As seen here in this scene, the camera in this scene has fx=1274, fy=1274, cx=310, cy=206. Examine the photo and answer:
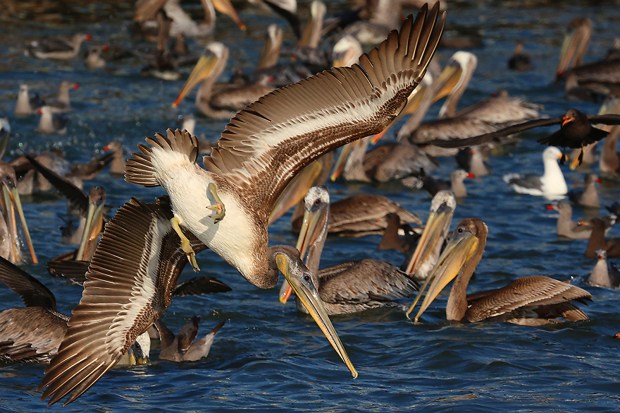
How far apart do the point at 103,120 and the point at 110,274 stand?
27.5 ft

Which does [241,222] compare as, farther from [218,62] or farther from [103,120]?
[218,62]

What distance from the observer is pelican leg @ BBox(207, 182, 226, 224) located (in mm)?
5882

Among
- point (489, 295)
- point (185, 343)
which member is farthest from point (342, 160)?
point (185, 343)

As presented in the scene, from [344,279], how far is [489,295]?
1026 mm

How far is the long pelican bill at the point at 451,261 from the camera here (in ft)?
28.3

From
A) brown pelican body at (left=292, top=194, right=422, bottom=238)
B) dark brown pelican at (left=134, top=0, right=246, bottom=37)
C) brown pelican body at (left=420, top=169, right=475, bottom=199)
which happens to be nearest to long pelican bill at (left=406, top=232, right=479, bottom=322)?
brown pelican body at (left=292, top=194, right=422, bottom=238)

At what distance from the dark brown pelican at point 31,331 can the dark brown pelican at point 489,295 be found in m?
2.13

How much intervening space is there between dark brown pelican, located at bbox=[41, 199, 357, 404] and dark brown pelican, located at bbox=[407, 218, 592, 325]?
2.27 metres

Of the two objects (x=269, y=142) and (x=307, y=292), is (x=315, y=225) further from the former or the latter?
(x=269, y=142)

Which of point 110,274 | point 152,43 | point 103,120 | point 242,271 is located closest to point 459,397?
point 242,271

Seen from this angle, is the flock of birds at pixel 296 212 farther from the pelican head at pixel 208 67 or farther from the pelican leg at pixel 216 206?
the pelican head at pixel 208 67

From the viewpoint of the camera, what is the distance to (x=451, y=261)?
8664mm

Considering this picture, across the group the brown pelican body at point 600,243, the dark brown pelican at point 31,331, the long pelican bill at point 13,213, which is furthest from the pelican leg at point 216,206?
the brown pelican body at point 600,243

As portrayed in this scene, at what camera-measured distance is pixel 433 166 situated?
13.0 metres
